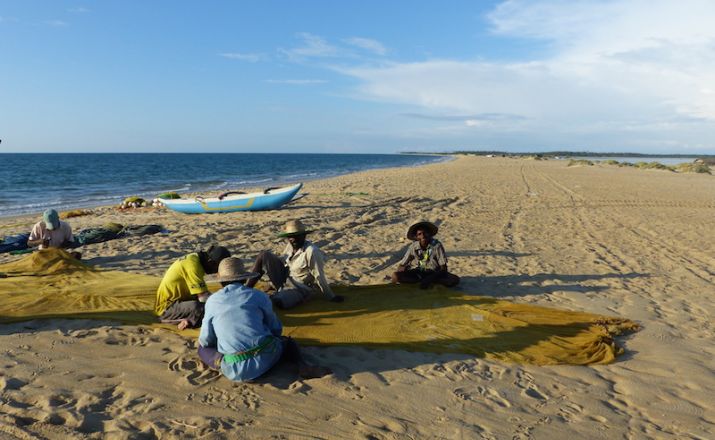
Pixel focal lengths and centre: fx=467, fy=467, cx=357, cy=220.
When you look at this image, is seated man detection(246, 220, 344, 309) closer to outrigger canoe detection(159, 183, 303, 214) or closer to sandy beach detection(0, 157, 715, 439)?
sandy beach detection(0, 157, 715, 439)

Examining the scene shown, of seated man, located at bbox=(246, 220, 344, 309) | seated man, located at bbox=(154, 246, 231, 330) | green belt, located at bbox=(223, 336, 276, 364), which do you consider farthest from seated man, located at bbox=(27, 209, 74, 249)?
green belt, located at bbox=(223, 336, 276, 364)

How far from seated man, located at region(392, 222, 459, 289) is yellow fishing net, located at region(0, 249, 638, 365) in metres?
0.25

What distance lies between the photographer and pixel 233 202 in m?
13.8

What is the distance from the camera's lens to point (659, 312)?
228 inches

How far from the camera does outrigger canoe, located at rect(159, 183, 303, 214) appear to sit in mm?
13812

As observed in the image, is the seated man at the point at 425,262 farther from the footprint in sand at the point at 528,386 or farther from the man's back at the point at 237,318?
the man's back at the point at 237,318

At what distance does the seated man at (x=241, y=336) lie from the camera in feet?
12.2

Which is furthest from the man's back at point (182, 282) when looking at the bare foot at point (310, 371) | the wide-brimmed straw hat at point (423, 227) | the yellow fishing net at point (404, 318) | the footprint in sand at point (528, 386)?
the footprint in sand at point (528, 386)

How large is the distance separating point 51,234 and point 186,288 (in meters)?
4.59

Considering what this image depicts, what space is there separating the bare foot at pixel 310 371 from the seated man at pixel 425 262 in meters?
2.66

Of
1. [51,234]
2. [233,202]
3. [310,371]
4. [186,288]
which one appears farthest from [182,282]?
[233,202]

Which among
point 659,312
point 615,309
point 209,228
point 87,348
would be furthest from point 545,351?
point 209,228

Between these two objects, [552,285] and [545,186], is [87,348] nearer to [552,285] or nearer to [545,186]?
[552,285]

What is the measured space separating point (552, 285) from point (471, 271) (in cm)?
124
